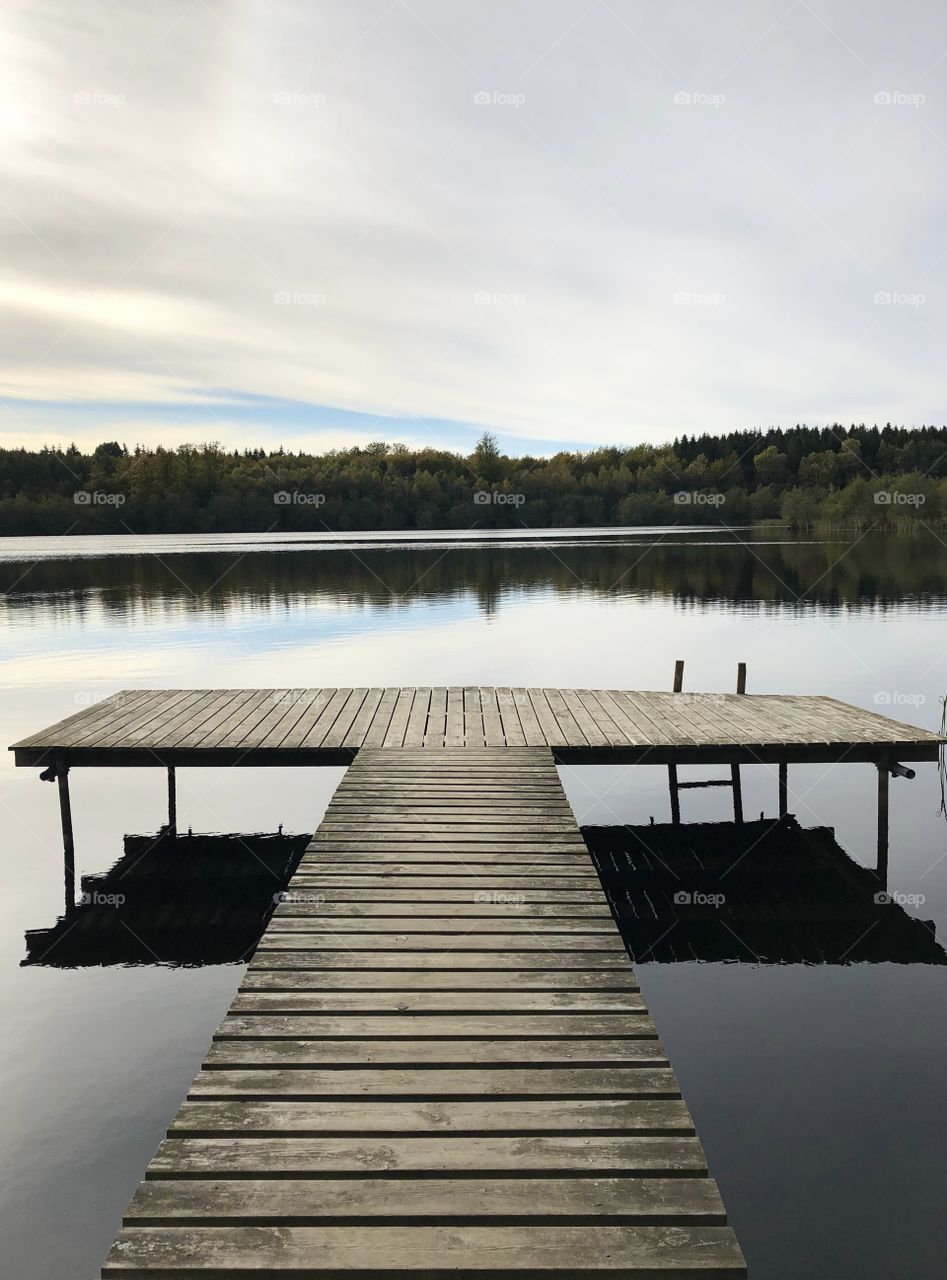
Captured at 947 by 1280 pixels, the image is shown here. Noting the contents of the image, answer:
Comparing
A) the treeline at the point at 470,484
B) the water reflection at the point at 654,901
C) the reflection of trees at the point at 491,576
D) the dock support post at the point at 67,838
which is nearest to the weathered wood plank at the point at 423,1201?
the water reflection at the point at 654,901

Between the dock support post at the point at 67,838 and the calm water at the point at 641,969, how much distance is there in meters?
0.19

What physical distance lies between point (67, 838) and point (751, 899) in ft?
25.2

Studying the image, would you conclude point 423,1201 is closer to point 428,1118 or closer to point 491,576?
point 428,1118

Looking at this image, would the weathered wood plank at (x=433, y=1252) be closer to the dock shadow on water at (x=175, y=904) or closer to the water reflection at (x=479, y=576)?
the dock shadow on water at (x=175, y=904)

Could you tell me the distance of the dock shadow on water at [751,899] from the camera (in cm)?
775

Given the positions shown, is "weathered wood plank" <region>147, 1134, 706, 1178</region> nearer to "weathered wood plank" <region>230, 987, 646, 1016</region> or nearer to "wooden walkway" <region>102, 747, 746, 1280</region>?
"wooden walkway" <region>102, 747, 746, 1280</region>

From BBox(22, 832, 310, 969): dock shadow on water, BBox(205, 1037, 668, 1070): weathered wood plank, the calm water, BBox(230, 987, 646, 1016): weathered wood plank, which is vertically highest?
BBox(205, 1037, 668, 1070): weathered wood plank

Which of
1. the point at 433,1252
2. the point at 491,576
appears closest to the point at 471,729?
the point at 433,1252

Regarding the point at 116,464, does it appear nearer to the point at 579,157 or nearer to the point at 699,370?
the point at 699,370

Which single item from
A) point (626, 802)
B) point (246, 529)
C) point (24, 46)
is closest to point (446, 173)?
point (24, 46)

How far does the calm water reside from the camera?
474 cm

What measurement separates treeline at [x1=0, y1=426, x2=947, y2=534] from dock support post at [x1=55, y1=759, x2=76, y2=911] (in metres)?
80.7

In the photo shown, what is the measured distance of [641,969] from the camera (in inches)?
293

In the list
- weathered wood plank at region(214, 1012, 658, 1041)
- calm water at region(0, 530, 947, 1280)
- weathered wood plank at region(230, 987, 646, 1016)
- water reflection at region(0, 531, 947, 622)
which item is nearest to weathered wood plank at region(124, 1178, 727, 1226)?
weathered wood plank at region(214, 1012, 658, 1041)
